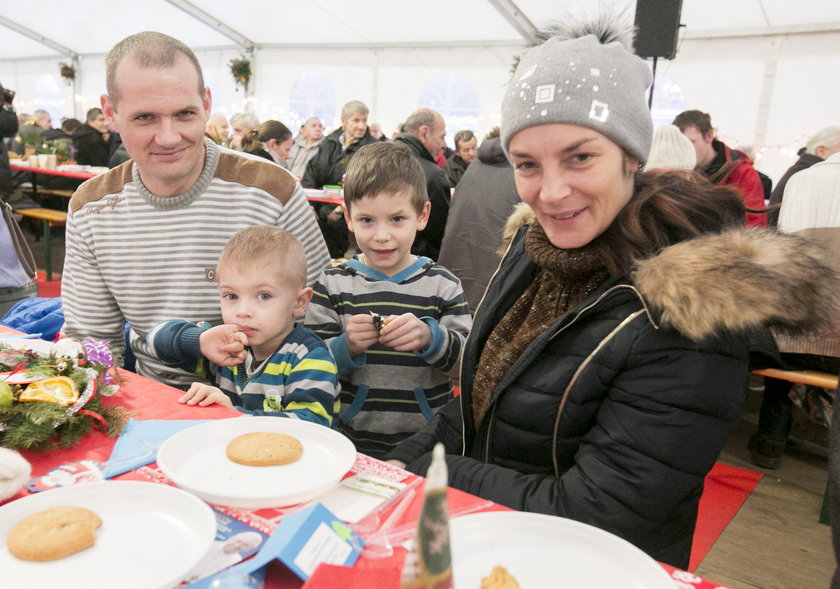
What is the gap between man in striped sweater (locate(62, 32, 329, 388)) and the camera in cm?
204

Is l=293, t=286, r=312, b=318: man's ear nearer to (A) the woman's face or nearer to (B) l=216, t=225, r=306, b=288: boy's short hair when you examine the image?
(B) l=216, t=225, r=306, b=288: boy's short hair

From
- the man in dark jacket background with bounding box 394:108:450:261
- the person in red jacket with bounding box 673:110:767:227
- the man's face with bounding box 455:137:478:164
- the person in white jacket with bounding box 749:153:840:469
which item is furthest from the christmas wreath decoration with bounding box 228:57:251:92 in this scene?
the person in white jacket with bounding box 749:153:840:469

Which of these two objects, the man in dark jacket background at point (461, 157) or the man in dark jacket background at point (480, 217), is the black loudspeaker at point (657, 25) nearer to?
the man in dark jacket background at point (480, 217)

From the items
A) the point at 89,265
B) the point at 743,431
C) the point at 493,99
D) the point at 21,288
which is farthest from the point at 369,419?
the point at 493,99

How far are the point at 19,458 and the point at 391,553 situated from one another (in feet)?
2.19

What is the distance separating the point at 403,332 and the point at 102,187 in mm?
1299

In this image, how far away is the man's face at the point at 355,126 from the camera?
256 inches

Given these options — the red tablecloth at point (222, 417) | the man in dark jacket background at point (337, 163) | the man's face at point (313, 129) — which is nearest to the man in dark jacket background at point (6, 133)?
the man in dark jacket background at point (337, 163)

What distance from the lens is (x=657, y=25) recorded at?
5359 millimetres

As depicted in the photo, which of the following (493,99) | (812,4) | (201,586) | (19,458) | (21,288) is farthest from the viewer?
(493,99)

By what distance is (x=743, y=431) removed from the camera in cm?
436

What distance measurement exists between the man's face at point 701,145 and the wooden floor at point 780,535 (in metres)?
2.64

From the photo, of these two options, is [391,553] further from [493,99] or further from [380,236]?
[493,99]

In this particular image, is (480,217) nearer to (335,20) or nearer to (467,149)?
(467,149)
